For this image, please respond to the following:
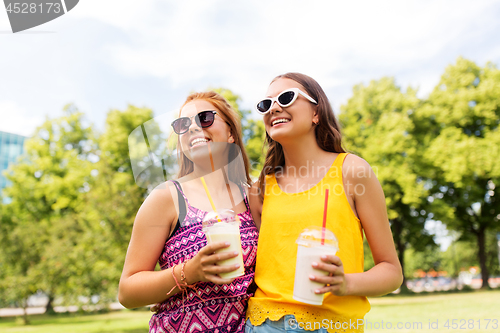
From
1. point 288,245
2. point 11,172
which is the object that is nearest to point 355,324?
point 288,245

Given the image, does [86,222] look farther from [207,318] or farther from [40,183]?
[207,318]

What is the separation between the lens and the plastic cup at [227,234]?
2055 millimetres

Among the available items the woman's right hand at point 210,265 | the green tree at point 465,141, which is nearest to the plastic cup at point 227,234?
the woman's right hand at point 210,265

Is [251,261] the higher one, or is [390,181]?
[251,261]

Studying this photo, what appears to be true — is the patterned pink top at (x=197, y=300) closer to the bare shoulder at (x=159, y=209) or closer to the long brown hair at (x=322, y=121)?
the bare shoulder at (x=159, y=209)

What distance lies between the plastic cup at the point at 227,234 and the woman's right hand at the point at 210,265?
50 millimetres

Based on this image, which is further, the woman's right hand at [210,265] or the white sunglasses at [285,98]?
the white sunglasses at [285,98]

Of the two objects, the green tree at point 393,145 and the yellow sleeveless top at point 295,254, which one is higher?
the yellow sleeveless top at point 295,254

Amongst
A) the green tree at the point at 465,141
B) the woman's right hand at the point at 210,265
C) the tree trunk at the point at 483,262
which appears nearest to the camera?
the woman's right hand at the point at 210,265

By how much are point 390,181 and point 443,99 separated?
17.5 ft

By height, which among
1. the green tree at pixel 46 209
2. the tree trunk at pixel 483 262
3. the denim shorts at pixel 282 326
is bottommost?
the tree trunk at pixel 483 262

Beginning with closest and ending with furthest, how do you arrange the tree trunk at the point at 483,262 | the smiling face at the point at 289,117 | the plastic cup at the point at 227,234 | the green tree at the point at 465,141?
1. the plastic cup at the point at 227,234
2. the smiling face at the point at 289,117
3. the green tree at the point at 465,141
4. the tree trunk at the point at 483,262

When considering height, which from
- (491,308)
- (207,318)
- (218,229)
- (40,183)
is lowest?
(491,308)

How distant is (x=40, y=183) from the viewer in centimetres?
2358
